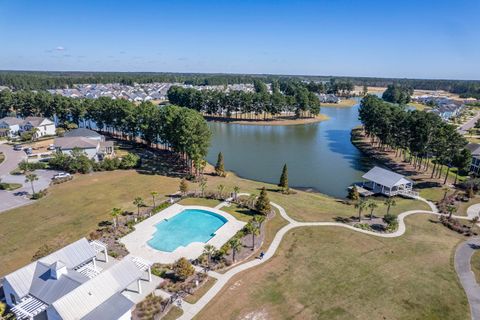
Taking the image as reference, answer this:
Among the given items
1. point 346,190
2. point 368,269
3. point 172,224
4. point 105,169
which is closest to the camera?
point 368,269

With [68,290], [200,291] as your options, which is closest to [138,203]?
[200,291]

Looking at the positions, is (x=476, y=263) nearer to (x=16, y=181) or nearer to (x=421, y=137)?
(x=421, y=137)

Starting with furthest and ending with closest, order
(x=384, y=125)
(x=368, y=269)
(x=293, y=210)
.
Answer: (x=384, y=125)
(x=293, y=210)
(x=368, y=269)

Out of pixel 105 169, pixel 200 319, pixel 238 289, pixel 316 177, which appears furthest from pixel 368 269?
pixel 105 169

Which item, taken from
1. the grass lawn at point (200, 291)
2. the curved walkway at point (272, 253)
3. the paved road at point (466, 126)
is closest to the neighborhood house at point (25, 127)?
the curved walkway at point (272, 253)

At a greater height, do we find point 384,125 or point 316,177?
point 384,125

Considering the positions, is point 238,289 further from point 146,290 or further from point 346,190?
point 346,190
